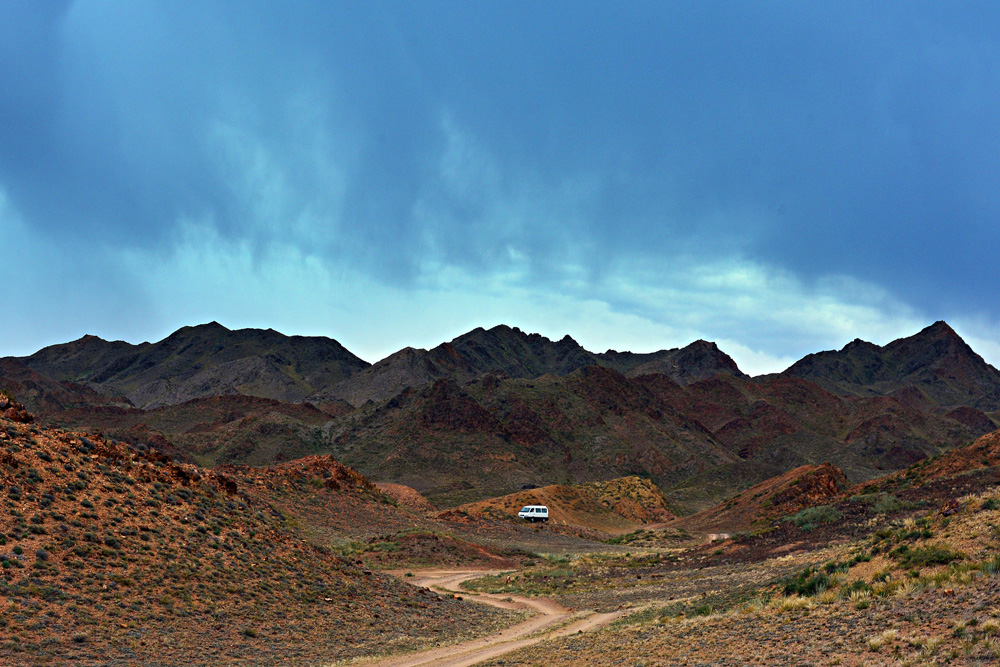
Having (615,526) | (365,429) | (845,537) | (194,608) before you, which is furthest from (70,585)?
(365,429)

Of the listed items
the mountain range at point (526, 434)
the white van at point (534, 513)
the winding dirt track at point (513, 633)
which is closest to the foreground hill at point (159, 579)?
the winding dirt track at point (513, 633)

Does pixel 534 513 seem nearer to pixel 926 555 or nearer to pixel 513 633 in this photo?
pixel 513 633

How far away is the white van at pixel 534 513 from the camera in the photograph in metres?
80.9

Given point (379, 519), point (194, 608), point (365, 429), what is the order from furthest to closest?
point (365, 429), point (379, 519), point (194, 608)

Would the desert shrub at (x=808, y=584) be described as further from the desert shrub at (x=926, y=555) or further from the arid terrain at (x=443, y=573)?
the desert shrub at (x=926, y=555)

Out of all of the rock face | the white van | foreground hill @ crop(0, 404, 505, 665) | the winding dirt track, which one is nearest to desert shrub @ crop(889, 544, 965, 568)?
the winding dirt track

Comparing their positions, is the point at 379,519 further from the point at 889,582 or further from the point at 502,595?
the point at 889,582

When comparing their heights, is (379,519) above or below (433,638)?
above

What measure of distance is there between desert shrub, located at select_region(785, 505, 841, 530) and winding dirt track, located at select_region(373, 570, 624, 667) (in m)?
18.4

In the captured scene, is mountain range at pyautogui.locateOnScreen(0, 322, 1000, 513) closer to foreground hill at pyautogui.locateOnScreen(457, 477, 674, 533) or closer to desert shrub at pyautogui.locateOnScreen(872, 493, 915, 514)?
foreground hill at pyautogui.locateOnScreen(457, 477, 674, 533)

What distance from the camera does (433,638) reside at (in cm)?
2395

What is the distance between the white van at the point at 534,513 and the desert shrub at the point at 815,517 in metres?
39.2

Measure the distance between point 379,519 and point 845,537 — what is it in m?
39.5

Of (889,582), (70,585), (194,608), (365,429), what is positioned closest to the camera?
(889,582)
